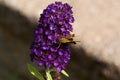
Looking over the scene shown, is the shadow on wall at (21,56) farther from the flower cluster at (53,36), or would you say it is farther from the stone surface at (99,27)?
the flower cluster at (53,36)

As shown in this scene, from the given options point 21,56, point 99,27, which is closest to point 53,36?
point 99,27

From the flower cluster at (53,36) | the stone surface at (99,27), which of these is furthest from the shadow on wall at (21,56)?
the flower cluster at (53,36)

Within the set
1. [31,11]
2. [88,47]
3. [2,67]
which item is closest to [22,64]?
[2,67]

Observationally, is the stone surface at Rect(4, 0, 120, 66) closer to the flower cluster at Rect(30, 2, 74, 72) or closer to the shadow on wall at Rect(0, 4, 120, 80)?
the shadow on wall at Rect(0, 4, 120, 80)

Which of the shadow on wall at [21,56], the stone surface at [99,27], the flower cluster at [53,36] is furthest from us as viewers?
the shadow on wall at [21,56]

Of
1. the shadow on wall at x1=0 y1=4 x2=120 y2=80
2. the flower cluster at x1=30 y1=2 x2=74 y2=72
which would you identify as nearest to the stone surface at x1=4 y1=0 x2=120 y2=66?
the shadow on wall at x1=0 y1=4 x2=120 y2=80

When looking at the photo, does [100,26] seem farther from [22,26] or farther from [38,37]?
[38,37]

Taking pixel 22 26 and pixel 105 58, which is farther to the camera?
pixel 22 26
